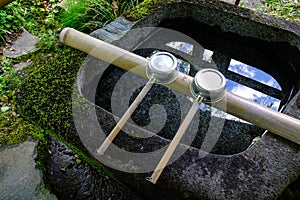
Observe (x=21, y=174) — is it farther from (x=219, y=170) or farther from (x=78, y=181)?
(x=219, y=170)

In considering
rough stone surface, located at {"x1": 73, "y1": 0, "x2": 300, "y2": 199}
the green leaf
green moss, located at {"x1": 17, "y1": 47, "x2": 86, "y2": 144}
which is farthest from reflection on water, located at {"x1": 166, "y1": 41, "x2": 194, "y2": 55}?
the green leaf

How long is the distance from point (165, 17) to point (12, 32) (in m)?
2.58

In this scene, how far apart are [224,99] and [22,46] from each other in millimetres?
3177

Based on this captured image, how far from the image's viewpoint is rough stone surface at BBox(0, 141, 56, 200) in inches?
101

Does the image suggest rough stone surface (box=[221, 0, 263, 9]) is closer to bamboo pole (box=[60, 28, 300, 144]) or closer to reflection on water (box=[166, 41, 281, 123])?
reflection on water (box=[166, 41, 281, 123])

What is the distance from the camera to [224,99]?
1818 mm

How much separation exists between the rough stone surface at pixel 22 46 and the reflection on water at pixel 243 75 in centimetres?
219

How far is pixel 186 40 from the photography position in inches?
111

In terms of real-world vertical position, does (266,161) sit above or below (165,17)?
below

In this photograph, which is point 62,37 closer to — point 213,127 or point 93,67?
point 93,67

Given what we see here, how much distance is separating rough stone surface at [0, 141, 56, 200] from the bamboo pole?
50.6 inches

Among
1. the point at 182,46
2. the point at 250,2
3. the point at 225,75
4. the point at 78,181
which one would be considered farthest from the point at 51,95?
the point at 250,2

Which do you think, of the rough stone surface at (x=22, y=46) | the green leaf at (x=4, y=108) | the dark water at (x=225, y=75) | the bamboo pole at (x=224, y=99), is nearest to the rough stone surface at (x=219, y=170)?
the bamboo pole at (x=224, y=99)

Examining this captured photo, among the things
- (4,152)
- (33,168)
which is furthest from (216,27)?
(4,152)
